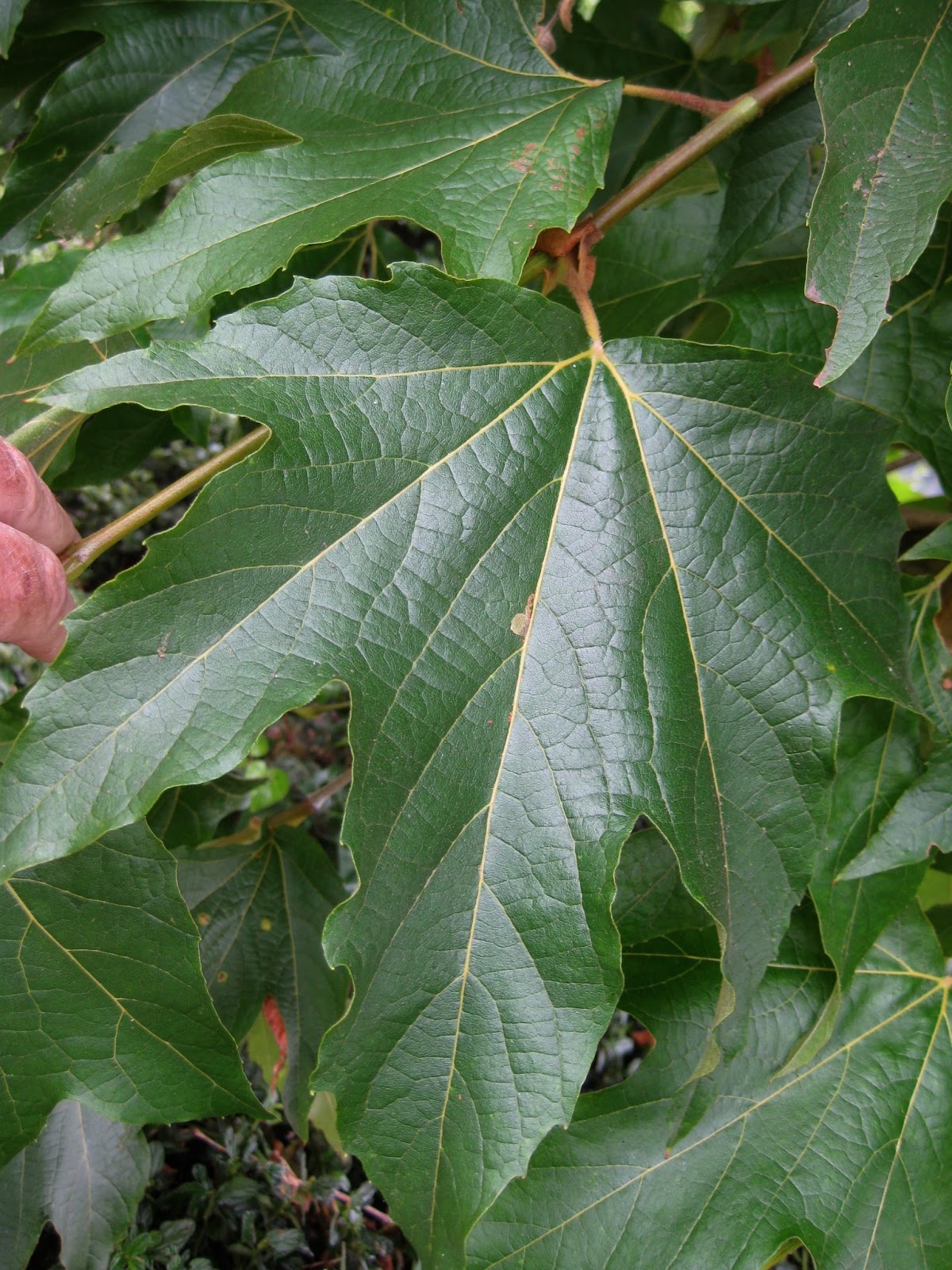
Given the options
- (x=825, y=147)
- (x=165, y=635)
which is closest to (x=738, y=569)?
(x=825, y=147)

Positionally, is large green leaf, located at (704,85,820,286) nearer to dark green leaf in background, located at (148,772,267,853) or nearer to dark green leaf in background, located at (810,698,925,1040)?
dark green leaf in background, located at (810,698,925,1040)

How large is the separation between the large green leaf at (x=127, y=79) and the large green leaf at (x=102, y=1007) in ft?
2.38

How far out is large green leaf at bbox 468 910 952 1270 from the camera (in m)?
0.85

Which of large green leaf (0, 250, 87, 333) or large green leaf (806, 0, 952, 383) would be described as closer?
large green leaf (806, 0, 952, 383)

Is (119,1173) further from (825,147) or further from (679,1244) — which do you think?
(825,147)

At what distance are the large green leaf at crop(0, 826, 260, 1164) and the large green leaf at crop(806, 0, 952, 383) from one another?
2.11 feet

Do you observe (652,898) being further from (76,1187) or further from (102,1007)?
(76,1187)

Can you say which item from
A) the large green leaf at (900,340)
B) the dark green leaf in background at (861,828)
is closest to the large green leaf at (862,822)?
the dark green leaf in background at (861,828)

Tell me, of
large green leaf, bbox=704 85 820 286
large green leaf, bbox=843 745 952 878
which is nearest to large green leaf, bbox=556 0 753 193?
large green leaf, bbox=704 85 820 286

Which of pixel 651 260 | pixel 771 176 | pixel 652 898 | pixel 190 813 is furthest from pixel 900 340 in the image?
pixel 190 813

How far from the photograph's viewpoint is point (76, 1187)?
998 millimetres

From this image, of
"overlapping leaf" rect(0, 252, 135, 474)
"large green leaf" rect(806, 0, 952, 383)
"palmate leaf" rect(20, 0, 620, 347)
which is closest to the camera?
"large green leaf" rect(806, 0, 952, 383)

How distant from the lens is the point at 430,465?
0.70 metres

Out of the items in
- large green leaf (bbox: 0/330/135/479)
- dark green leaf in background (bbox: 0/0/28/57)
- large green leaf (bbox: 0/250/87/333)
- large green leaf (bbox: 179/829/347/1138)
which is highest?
dark green leaf in background (bbox: 0/0/28/57)
